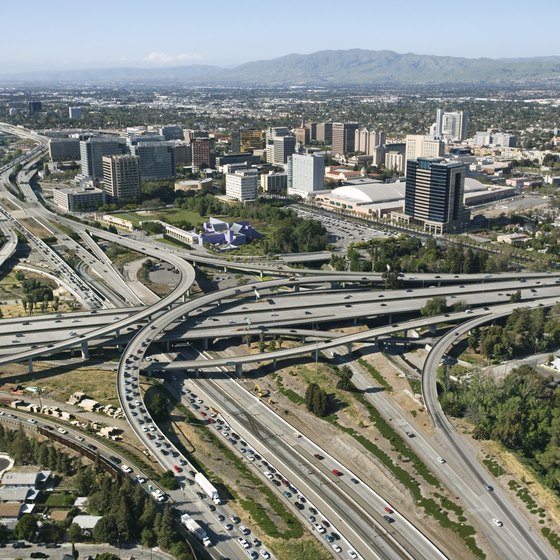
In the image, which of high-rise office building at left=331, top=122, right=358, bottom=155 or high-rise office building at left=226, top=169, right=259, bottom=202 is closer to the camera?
high-rise office building at left=226, top=169, right=259, bottom=202

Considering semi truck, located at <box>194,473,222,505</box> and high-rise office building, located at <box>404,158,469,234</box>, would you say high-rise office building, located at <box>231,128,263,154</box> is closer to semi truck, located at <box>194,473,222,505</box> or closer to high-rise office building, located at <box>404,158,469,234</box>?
high-rise office building, located at <box>404,158,469,234</box>

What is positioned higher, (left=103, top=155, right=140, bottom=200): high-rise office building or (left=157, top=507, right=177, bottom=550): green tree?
(left=103, top=155, right=140, bottom=200): high-rise office building

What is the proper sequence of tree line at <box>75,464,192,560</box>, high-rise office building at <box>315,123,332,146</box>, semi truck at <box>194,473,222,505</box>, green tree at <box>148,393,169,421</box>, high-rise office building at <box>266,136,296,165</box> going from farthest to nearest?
high-rise office building at <box>315,123,332,146</box>
high-rise office building at <box>266,136,296,165</box>
green tree at <box>148,393,169,421</box>
semi truck at <box>194,473,222,505</box>
tree line at <box>75,464,192,560</box>

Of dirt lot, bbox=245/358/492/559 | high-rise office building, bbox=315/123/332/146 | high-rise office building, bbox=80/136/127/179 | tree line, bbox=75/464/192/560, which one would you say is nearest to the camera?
tree line, bbox=75/464/192/560

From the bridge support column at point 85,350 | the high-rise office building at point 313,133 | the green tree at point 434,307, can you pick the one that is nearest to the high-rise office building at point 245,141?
the high-rise office building at point 313,133

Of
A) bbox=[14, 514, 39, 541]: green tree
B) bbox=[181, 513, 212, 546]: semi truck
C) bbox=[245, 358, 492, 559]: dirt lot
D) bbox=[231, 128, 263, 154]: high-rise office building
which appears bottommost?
bbox=[245, 358, 492, 559]: dirt lot

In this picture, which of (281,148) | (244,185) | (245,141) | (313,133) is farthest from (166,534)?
(313,133)

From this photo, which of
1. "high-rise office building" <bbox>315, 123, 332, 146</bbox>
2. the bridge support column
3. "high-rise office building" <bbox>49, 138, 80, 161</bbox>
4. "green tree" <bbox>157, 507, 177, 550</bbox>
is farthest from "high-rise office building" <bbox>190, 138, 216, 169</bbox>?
"green tree" <bbox>157, 507, 177, 550</bbox>

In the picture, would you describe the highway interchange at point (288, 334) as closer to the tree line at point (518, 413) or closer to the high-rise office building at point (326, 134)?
the tree line at point (518, 413)
